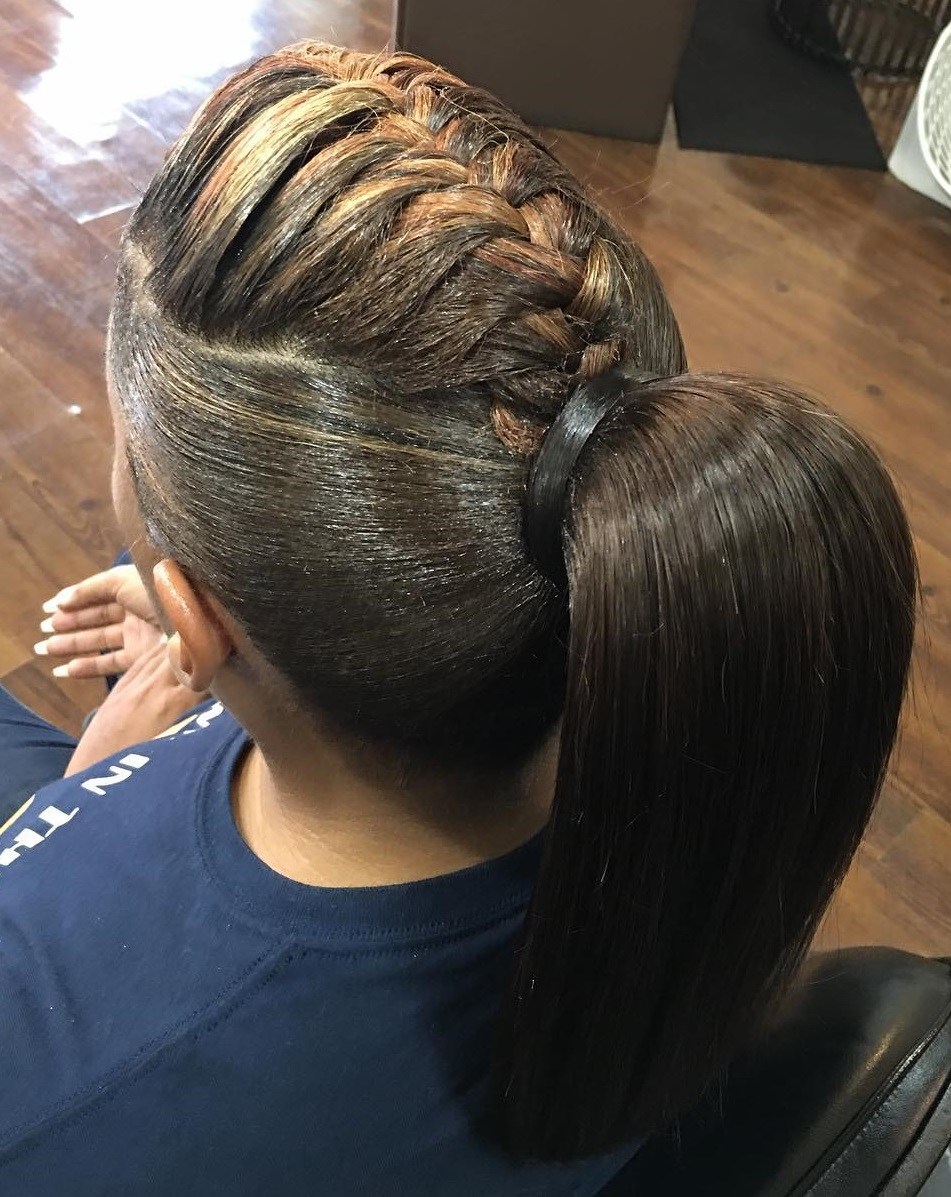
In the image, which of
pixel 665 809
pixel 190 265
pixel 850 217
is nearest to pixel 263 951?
pixel 665 809

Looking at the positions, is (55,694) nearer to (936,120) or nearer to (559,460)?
(559,460)

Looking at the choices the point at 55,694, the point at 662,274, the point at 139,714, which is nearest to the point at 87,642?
the point at 139,714

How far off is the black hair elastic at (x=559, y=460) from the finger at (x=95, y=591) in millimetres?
767

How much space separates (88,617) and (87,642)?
3 centimetres

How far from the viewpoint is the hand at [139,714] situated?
109 cm

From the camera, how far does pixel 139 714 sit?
1.10 meters

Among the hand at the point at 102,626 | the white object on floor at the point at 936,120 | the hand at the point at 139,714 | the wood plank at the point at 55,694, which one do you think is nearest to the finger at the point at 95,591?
the hand at the point at 102,626

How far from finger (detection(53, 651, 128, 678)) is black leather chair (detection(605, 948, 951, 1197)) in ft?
2.56

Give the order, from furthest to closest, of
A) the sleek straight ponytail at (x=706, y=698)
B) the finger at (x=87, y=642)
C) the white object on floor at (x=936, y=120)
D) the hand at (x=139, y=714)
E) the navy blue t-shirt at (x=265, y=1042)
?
the white object on floor at (x=936, y=120), the finger at (x=87, y=642), the hand at (x=139, y=714), the navy blue t-shirt at (x=265, y=1042), the sleek straight ponytail at (x=706, y=698)

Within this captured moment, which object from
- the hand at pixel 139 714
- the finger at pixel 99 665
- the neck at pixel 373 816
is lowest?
the finger at pixel 99 665

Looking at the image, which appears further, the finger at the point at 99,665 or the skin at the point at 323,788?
the finger at the point at 99,665

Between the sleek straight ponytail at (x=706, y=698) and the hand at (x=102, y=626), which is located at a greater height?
the sleek straight ponytail at (x=706, y=698)

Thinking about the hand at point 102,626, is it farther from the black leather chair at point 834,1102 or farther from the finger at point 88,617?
the black leather chair at point 834,1102

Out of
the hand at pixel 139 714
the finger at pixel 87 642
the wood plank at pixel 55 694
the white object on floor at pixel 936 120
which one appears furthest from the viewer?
the white object on floor at pixel 936 120
